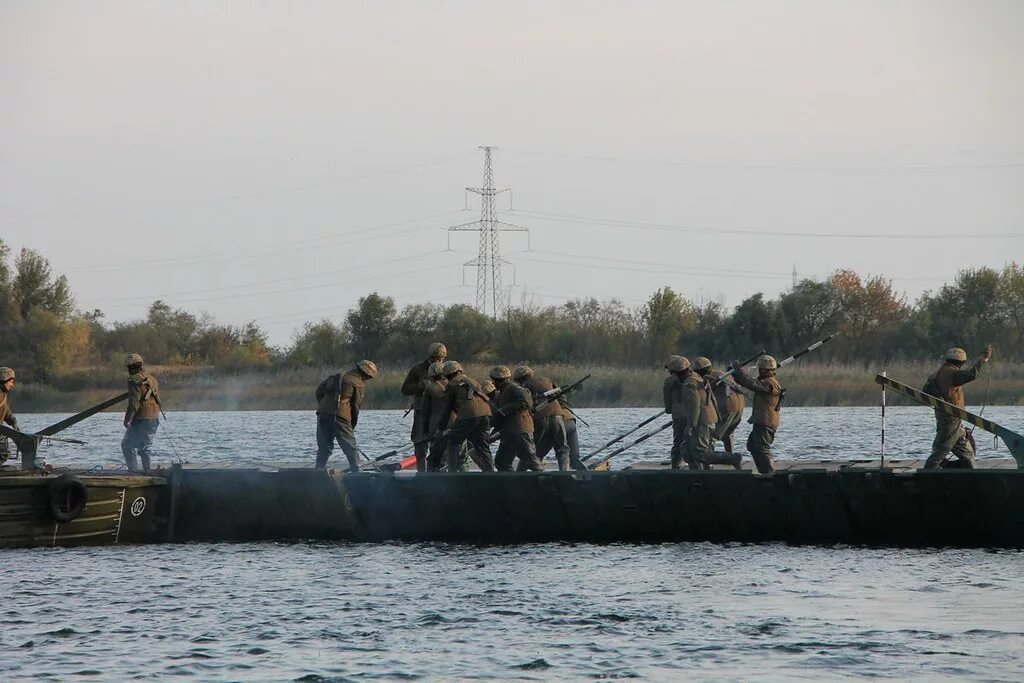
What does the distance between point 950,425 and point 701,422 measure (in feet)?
10.2

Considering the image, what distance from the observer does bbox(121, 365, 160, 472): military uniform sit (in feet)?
73.0

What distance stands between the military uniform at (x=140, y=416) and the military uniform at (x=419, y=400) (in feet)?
11.3

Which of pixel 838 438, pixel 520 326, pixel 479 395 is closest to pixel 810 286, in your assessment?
pixel 520 326

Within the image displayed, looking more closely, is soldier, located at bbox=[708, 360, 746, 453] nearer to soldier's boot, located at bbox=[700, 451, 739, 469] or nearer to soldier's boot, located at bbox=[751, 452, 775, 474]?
soldier's boot, located at bbox=[700, 451, 739, 469]

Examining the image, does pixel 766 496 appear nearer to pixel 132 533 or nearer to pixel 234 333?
pixel 132 533

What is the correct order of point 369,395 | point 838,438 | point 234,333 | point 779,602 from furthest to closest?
1. point 234,333
2. point 369,395
3. point 838,438
4. point 779,602

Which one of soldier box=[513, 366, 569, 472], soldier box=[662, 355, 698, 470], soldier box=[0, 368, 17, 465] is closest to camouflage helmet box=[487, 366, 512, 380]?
soldier box=[513, 366, 569, 472]

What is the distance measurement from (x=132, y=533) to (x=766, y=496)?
8.29 metres

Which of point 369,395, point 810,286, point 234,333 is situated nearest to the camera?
point 369,395

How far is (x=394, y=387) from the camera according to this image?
57.0 m

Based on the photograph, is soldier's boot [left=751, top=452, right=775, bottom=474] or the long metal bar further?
soldier's boot [left=751, top=452, right=775, bottom=474]

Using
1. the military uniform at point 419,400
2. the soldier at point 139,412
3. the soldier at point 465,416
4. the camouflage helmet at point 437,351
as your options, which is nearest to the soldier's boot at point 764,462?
the soldier at point 465,416

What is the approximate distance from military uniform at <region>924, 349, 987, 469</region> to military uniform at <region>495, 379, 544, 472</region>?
5.06 m

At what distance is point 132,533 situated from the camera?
21750mm
